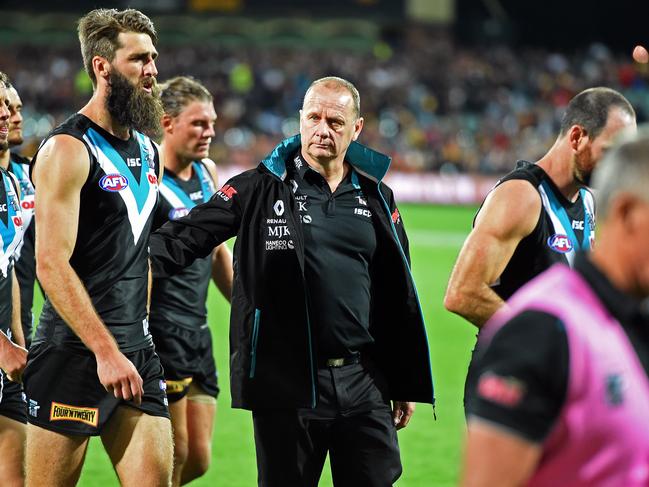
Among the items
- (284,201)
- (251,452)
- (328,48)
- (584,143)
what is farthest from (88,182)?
(328,48)

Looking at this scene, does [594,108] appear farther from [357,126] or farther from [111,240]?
[111,240]

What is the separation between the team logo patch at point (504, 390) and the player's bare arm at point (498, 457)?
66mm

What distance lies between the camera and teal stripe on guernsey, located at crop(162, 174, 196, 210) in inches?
258

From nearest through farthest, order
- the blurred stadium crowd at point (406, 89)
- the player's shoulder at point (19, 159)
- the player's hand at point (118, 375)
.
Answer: the player's hand at point (118, 375) → the player's shoulder at point (19, 159) → the blurred stadium crowd at point (406, 89)

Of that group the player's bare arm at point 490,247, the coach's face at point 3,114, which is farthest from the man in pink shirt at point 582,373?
the coach's face at point 3,114

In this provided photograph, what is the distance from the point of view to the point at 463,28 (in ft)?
138

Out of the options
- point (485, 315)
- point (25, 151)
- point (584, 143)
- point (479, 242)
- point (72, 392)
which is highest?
point (584, 143)

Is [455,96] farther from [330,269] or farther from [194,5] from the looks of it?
[330,269]

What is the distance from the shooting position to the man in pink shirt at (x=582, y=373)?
223cm

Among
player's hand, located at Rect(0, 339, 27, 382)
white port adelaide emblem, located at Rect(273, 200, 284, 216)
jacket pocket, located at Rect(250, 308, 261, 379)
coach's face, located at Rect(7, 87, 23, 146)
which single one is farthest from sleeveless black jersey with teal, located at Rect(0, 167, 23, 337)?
white port adelaide emblem, located at Rect(273, 200, 284, 216)

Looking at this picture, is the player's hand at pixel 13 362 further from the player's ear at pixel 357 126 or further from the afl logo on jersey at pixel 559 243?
the afl logo on jersey at pixel 559 243

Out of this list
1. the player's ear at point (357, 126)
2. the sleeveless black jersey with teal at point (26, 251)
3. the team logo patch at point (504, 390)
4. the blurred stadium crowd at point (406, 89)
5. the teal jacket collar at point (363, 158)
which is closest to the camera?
the team logo patch at point (504, 390)

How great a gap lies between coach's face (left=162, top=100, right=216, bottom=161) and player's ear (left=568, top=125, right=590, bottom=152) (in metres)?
2.51

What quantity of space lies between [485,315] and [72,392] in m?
1.82
